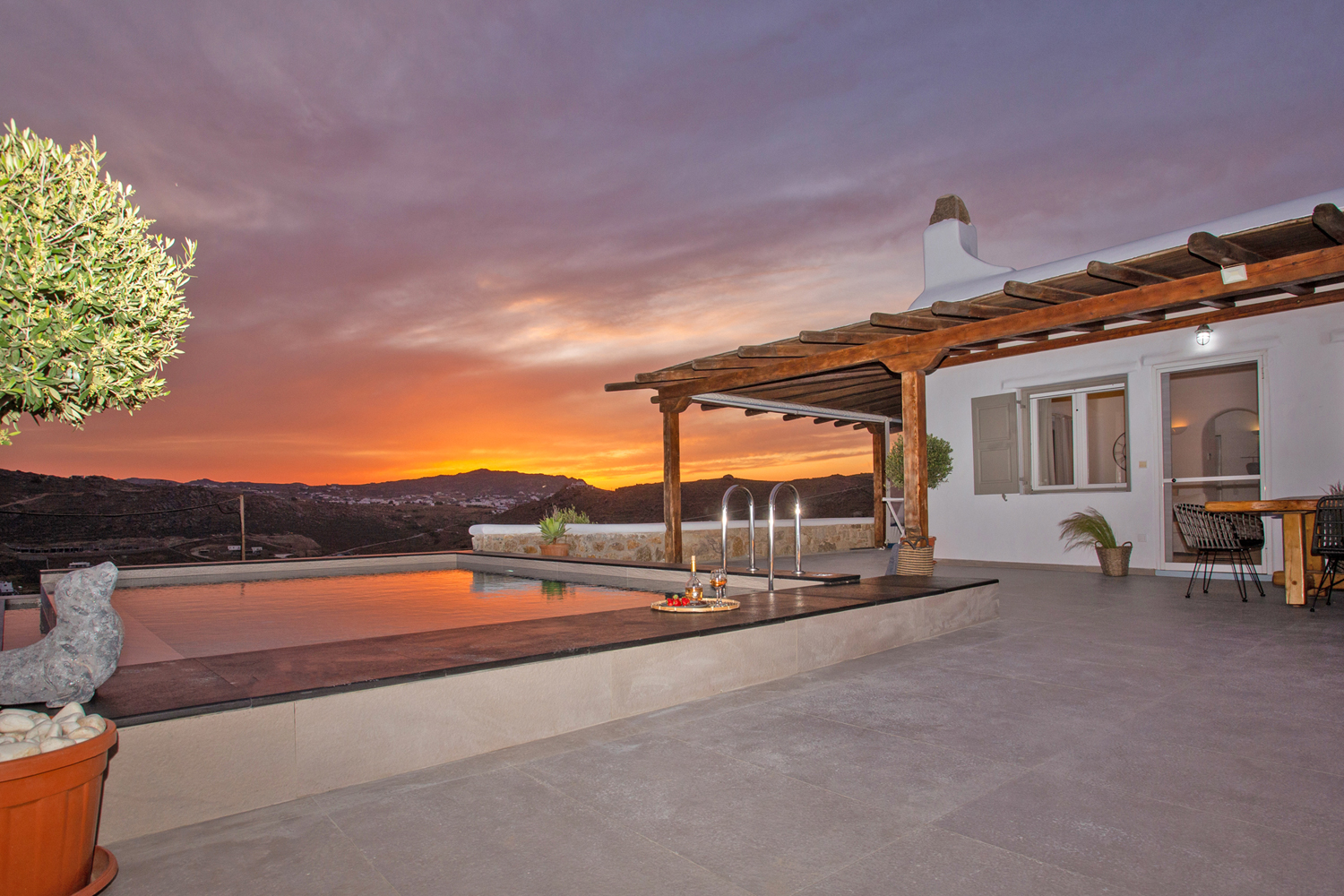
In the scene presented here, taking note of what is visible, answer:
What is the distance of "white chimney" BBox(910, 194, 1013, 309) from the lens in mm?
10820

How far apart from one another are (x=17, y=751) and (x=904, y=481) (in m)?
7.20

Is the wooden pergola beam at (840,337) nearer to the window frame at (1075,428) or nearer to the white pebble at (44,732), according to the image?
the window frame at (1075,428)

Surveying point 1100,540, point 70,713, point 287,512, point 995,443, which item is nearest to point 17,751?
point 70,713

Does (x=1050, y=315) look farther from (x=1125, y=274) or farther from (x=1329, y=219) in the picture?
(x=1329, y=219)

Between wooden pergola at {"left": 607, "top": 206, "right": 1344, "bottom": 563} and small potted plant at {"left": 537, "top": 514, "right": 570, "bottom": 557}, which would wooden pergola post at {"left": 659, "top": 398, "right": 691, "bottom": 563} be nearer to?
wooden pergola at {"left": 607, "top": 206, "right": 1344, "bottom": 563}

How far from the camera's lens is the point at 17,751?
144 centimetres

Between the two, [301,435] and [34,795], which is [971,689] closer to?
[34,795]

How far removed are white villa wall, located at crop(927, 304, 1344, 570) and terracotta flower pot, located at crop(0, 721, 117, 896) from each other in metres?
9.13

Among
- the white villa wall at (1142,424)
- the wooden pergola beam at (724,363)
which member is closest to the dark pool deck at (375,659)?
the wooden pergola beam at (724,363)

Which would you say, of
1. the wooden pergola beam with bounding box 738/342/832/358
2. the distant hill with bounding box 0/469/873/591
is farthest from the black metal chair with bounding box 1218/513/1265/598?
the distant hill with bounding box 0/469/873/591

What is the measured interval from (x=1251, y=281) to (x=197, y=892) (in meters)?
6.50

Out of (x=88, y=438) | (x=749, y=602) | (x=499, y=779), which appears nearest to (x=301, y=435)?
(x=88, y=438)

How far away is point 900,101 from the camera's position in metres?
9.63

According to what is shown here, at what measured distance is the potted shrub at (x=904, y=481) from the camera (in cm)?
609
